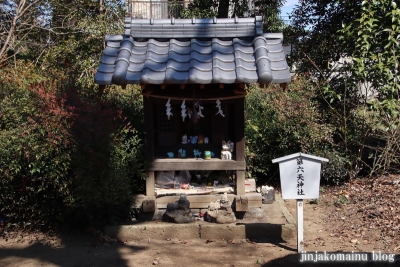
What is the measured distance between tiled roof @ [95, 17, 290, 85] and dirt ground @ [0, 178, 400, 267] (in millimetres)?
2219

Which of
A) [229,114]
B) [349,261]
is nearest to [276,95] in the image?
[229,114]

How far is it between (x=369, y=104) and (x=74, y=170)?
589 centimetres

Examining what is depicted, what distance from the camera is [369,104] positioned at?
8625 millimetres

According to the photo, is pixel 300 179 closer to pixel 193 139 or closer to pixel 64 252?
pixel 193 139

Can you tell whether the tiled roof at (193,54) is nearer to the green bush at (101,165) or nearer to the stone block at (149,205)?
the green bush at (101,165)

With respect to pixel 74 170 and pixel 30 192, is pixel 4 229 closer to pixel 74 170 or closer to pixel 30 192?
pixel 30 192

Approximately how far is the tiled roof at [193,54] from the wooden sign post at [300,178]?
1061 millimetres

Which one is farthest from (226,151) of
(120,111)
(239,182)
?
(120,111)

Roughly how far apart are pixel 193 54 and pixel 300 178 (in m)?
2.27

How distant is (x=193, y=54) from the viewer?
6.11 meters

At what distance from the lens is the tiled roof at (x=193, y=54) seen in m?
5.68

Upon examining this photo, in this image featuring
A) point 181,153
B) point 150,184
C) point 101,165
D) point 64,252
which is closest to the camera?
point 64,252

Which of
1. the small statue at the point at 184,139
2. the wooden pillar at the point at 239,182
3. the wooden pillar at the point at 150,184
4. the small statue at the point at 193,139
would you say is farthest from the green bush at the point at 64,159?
the wooden pillar at the point at 239,182

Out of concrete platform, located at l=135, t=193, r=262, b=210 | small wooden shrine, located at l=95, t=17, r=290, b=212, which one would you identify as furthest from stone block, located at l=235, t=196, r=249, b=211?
concrete platform, located at l=135, t=193, r=262, b=210
